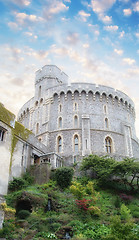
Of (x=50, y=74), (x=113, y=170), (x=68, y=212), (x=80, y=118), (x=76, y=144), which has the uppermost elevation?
(x=50, y=74)

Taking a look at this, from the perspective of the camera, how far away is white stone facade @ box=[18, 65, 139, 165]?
33969mm

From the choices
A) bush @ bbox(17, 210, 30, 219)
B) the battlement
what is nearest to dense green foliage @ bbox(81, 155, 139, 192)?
bush @ bbox(17, 210, 30, 219)

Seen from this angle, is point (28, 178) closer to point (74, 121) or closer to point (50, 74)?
point (74, 121)

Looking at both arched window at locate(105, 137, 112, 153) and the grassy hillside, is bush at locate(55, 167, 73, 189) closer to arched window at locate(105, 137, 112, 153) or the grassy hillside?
the grassy hillside

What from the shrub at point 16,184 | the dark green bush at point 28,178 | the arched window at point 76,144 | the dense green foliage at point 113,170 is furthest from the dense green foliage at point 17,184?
the arched window at point 76,144

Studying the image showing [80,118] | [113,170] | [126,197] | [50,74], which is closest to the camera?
[126,197]

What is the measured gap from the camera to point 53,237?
1563 centimetres

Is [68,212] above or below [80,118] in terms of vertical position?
below

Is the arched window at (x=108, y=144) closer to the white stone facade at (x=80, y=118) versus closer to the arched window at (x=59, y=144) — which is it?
the white stone facade at (x=80, y=118)

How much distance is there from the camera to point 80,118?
117ft

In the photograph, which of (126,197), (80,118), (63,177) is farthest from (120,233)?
(80,118)

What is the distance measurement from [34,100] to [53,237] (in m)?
27.4

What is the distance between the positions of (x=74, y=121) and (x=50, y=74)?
9842 millimetres

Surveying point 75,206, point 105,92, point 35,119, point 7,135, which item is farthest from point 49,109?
point 75,206
